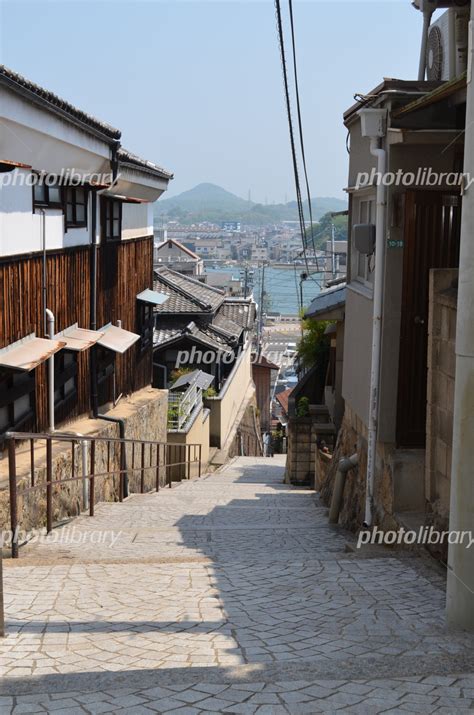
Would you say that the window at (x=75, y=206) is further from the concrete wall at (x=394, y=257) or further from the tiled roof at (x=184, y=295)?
the tiled roof at (x=184, y=295)

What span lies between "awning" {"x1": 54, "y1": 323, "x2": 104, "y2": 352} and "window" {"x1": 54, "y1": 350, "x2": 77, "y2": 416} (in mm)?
269

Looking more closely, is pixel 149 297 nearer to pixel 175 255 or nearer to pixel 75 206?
pixel 75 206

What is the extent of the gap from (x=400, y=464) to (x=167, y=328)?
20001 mm

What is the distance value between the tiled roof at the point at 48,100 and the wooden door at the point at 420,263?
15.3 feet

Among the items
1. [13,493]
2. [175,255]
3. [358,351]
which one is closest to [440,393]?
[358,351]

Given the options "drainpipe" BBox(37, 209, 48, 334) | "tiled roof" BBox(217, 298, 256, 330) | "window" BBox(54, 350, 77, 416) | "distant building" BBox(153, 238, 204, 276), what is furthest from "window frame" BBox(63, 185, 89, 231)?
"distant building" BBox(153, 238, 204, 276)

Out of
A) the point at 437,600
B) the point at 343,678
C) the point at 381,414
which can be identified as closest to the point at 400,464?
the point at 381,414

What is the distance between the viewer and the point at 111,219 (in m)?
15.8

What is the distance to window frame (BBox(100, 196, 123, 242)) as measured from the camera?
49.6ft

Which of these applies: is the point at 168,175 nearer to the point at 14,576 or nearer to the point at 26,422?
the point at 26,422

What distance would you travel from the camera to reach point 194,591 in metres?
6.04

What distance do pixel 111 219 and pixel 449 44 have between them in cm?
900

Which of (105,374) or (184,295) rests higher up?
(184,295)

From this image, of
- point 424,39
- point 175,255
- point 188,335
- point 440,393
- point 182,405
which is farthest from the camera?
point 175,255
